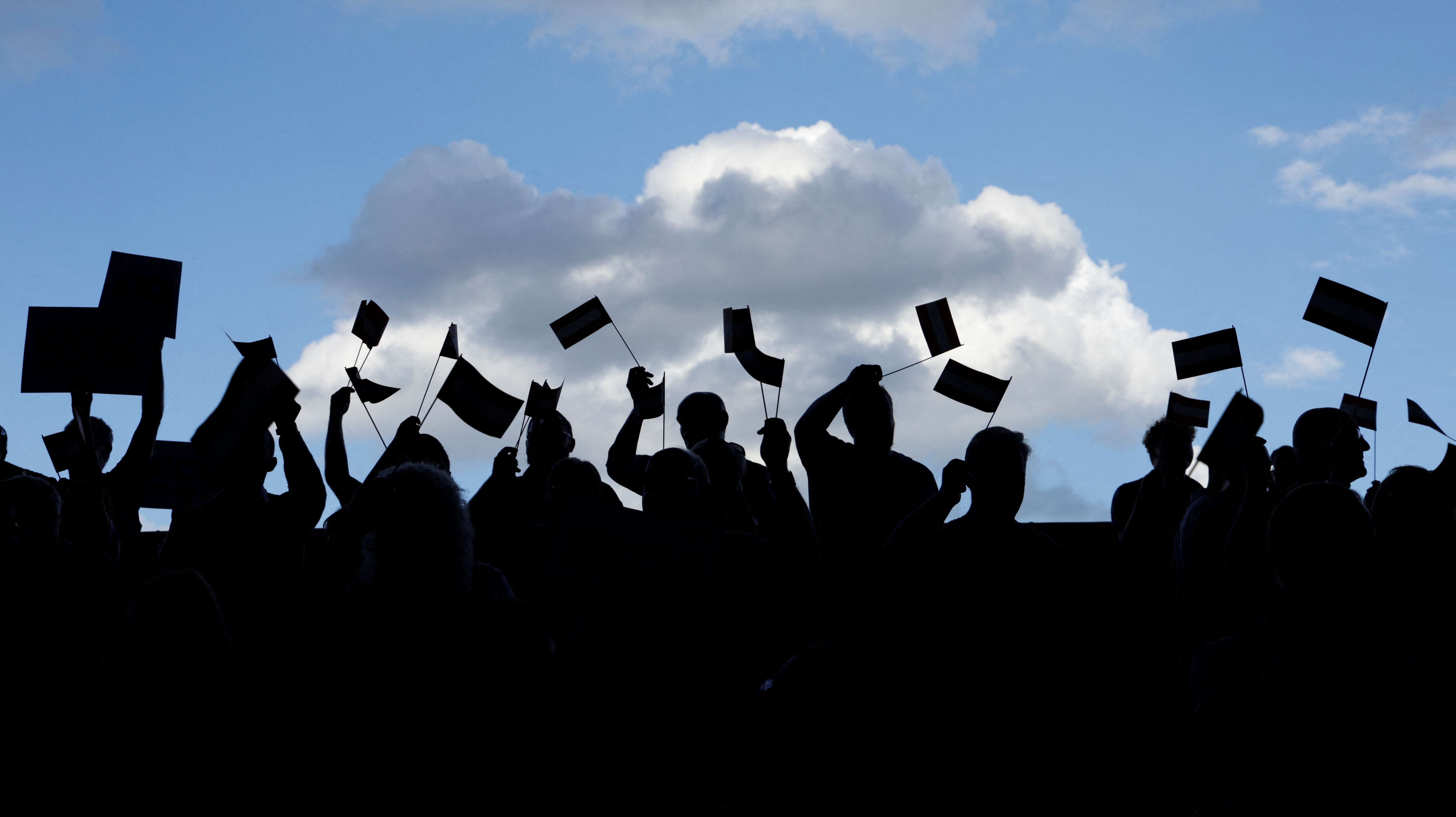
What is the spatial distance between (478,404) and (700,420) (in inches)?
130

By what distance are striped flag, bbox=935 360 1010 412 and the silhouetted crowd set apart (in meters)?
4.03

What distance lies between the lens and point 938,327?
10266 millimetres

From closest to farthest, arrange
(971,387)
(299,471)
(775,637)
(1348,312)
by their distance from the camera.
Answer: (775,637) → (299,471) → (1348,312) → (971,387)

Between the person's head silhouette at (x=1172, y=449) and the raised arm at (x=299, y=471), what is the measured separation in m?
4.60

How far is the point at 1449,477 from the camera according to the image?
556 centimetres

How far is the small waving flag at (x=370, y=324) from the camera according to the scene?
1046 centimetres

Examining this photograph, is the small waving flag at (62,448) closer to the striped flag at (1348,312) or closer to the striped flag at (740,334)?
the striped flag at (740,334)

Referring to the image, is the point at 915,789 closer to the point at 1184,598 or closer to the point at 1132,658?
the point at 1184,598

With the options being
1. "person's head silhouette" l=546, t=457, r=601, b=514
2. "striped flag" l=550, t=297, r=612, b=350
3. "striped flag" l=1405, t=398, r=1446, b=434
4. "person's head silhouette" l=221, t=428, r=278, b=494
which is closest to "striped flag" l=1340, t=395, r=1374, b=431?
"striped flag" l=1405, t=398, r=1446, b=434

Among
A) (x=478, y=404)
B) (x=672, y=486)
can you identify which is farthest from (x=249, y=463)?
(x=478, y=404)

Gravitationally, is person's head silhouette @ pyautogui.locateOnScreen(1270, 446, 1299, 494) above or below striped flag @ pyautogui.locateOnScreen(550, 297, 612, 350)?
below

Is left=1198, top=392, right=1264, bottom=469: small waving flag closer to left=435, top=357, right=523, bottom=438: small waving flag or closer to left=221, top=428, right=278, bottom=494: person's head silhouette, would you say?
left=221, top=428, right=278, bottom=494: person's head silhouette

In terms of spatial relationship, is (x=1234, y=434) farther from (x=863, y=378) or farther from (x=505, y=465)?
(x=505, y=465)

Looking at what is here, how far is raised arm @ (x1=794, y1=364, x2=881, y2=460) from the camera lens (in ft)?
17.2
